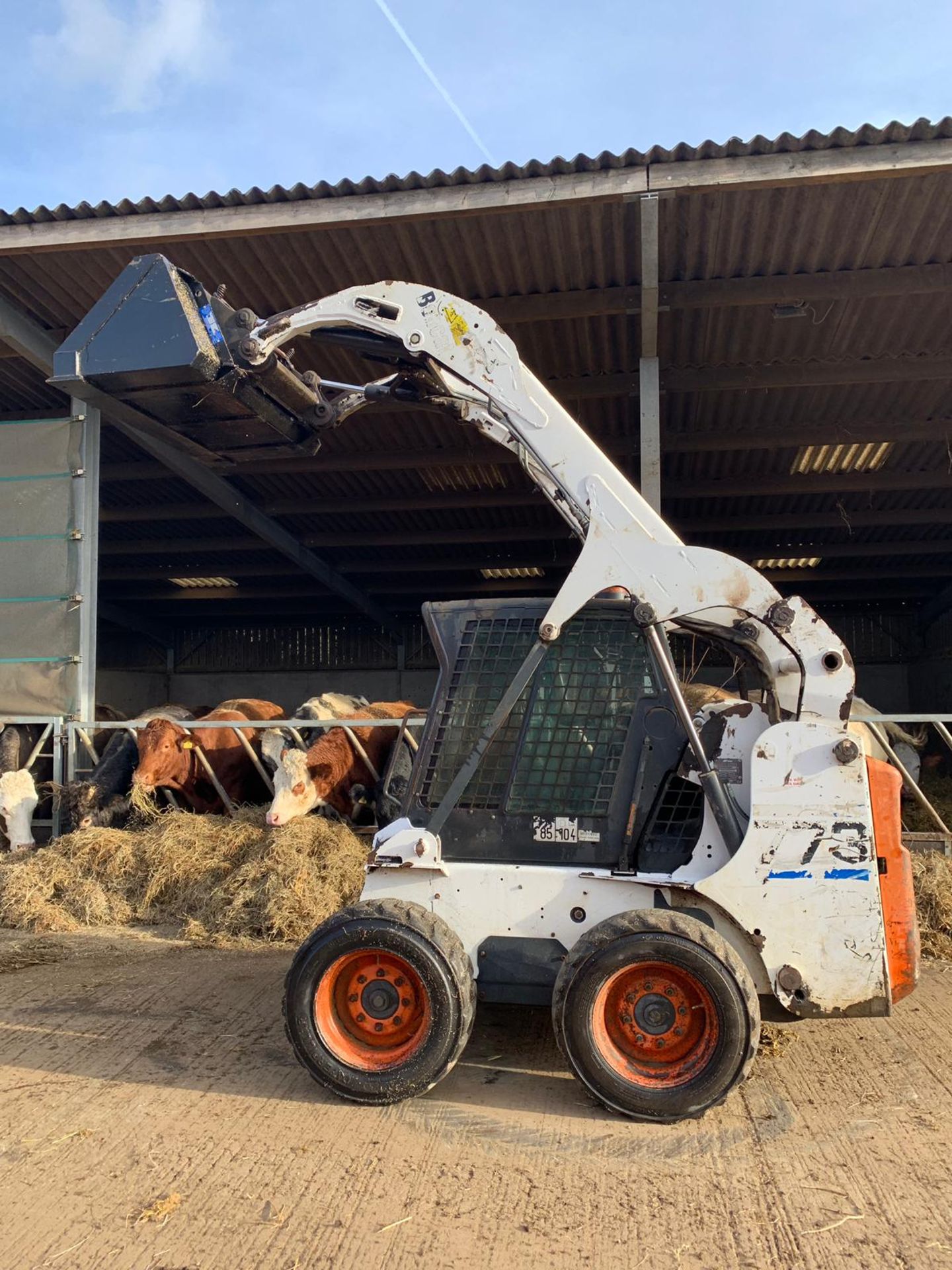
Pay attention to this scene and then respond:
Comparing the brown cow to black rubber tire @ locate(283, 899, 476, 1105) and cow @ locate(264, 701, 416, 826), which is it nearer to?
cow @ locate(264, 701, 416, 826)

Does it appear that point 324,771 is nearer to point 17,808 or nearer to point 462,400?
point 17,808

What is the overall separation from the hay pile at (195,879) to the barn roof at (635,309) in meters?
3.19

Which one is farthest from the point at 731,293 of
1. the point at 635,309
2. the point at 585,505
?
the point at 585,505

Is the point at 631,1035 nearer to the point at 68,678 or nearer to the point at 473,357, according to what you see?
the point at 473,357

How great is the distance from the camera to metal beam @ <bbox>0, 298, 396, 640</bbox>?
5.92m

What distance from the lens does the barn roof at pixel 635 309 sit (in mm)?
6992

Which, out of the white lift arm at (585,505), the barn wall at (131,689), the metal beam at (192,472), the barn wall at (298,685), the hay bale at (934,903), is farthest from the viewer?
the barn wall at (298,685)

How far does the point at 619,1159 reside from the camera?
126 inches

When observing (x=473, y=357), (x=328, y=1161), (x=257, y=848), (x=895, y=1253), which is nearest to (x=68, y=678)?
(x=257, y=848)

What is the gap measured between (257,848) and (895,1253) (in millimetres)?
5320

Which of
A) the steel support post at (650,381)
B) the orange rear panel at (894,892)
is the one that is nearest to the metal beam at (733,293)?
the steel support post at (650,381)

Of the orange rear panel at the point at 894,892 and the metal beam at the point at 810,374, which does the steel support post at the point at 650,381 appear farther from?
the orange rear panel at the point at 894,892

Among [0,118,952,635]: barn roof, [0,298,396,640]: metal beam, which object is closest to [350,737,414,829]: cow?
[0,298,396,640]: metal beam

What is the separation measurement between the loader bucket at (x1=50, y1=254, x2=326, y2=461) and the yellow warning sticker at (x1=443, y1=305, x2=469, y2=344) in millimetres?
874
